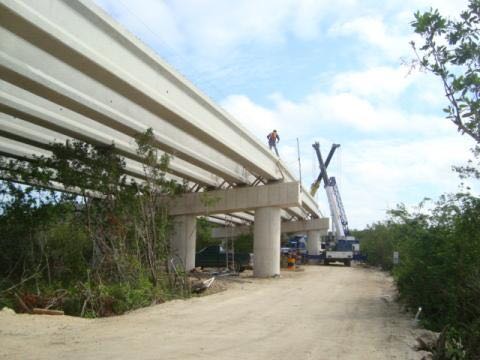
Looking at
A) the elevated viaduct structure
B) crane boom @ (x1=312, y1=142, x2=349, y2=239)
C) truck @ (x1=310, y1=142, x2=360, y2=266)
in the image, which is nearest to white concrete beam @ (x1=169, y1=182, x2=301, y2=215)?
the elevated viaduct structure

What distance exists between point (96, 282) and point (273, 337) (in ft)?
25.6

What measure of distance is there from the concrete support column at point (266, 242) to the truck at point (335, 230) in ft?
72.6

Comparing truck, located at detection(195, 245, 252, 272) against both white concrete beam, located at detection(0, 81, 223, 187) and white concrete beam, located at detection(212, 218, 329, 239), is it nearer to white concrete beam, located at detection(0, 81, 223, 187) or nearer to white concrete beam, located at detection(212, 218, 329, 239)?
white concrete beam, located at detection(0, 81, 223, 187)

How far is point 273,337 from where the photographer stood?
31.0 feet

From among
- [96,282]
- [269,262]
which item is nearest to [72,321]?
[96,282]

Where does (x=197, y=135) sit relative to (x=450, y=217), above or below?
above

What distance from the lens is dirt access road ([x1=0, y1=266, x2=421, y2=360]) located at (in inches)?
314

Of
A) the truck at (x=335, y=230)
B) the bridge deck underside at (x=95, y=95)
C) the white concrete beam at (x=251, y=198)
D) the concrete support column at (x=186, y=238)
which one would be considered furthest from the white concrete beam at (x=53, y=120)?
the truck at (x=335, y=230)

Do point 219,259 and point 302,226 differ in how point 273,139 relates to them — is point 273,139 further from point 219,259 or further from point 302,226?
point 302,226

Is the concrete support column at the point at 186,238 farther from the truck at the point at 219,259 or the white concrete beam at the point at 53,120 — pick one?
the white concrete beam at the point at 53,120

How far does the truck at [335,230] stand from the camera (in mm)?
49375

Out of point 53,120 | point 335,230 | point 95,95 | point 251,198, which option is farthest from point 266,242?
point 335,230

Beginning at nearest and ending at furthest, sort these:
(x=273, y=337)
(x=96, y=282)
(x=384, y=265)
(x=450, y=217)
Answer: (x=273, y=337)
(x=450, y=217)
(x=96, y=282)
(x=384, y=265)

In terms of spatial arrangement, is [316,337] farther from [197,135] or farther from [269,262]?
[269,262]
